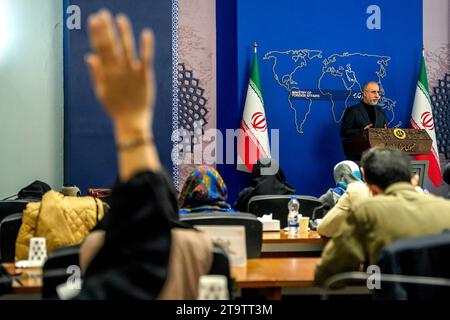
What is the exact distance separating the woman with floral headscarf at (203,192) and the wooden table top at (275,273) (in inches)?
13.2

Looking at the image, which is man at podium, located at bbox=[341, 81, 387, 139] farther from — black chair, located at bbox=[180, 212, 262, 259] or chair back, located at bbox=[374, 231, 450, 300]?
chair back, located at bbox=[374, 231, 450, 300]

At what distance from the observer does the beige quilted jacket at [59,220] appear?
8.09ft

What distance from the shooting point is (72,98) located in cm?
285

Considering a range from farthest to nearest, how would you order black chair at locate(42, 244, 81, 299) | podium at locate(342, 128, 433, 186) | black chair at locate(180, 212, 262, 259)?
podium at locate(342, 128, 433, 186), black chair at locate(180, 212, 262, 259), black chair at locate(42, 244, 81, 299)

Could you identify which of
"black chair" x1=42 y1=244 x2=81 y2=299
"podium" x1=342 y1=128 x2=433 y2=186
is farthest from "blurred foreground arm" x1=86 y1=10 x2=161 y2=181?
"podium" x1=342 y1=128 x2=433 y2=186

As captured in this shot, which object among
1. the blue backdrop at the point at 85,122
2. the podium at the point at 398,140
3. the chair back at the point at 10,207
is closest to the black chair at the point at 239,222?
the blue backdrop at the point at 85,122

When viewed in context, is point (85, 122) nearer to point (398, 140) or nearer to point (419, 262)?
point (419, 262)

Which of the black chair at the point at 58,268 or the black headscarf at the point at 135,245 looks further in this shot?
the black chair at the point at 58,268

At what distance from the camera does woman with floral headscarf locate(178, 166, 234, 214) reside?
8.46 feet

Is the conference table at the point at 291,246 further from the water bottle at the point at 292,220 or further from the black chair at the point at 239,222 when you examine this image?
the black chair at the point at 239,222

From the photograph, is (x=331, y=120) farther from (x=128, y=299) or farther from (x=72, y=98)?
(x=128, y=299)

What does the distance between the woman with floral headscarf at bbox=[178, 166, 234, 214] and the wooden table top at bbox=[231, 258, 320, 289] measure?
1.10 feet

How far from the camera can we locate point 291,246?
3053 millimetres
